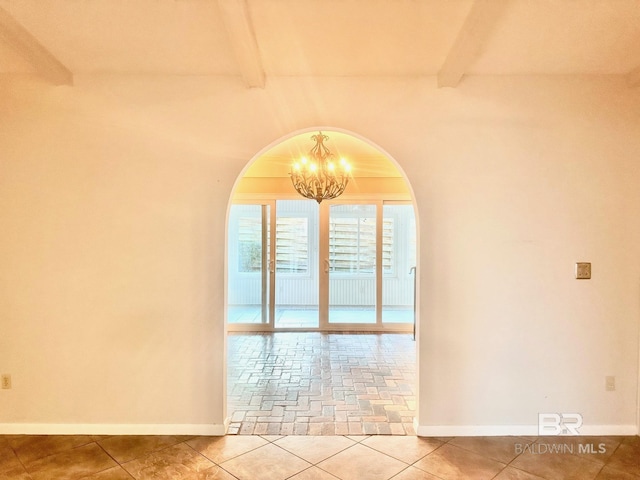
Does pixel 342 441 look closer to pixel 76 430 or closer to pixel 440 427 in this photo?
pixel 440 427

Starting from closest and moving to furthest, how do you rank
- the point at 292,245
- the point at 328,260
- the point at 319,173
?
the point at 319,173 → the point at 328,260 → the point at 292,245

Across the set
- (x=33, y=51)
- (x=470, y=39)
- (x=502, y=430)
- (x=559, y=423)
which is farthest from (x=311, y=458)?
(x=33, y=51)

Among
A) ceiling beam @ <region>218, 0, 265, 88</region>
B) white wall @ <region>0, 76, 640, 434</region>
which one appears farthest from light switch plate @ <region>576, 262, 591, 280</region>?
ceiling beam @ <region>218, 0, 265, 88</region>

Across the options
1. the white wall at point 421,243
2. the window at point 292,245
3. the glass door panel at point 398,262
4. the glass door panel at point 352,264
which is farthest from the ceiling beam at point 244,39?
the glass door panel at point 398,262

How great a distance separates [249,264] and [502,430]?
413 cm

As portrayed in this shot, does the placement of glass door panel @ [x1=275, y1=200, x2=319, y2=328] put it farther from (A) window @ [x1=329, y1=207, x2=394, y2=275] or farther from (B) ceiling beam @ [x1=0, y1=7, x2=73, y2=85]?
(B) ceiling beam @ [x1=0, y1=7, x2=73, y2=85]

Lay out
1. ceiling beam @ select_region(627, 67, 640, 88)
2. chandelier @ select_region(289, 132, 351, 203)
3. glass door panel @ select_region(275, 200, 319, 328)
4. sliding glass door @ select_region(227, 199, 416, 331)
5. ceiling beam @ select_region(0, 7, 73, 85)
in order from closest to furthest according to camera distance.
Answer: ceiling beam @ select_region(0, 7, 73, 85) → ceiling beam @ select_region(627, 67, 640, 88) → chandelier @ select_region(289, 132, 351, 203) → sliding glass door @ select_region(227, 199, 416, 331) → glass door panel @ select_region(275, 200, 319, 328)

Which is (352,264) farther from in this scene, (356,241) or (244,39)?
A: (244,39)

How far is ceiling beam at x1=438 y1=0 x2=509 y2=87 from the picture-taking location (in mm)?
1739

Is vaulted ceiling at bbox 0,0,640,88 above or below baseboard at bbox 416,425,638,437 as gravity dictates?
above

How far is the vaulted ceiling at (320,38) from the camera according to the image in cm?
183

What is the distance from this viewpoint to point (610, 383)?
2.52m

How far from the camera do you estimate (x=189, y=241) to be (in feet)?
8.32

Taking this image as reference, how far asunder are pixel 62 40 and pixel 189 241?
4.77ft
